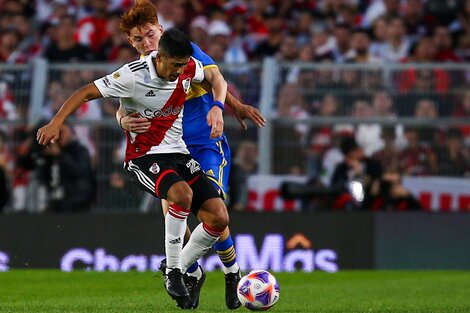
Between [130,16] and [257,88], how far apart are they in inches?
274

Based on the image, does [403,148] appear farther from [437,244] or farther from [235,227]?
[235,227]

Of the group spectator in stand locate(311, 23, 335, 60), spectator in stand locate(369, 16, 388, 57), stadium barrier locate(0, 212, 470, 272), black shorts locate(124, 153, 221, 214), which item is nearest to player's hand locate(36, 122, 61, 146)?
black shorts locate(124, 153, 221, 214)

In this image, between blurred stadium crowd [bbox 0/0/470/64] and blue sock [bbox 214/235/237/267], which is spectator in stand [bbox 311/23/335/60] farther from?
blue sock [bbox 214/235/237/267]

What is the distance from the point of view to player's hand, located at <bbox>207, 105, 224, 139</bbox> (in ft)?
28.2

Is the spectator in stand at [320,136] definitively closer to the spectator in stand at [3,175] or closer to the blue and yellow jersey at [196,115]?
the spectator in stand at [3,175]

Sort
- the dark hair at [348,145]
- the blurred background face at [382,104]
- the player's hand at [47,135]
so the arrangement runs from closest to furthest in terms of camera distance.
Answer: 1. the player's hand at [47,135]
2. the dark hair at [348,145]
3. the blurred background face at [382,104]

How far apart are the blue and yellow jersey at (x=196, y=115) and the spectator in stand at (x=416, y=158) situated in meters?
6.72

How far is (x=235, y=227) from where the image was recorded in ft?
49.7

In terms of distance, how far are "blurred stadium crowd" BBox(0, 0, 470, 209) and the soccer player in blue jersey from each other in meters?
6.08

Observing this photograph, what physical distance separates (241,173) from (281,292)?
454 cm

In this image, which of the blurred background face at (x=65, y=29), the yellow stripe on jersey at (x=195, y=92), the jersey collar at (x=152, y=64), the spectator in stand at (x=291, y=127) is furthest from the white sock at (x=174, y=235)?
the blurred background face at (x=65, y=29)

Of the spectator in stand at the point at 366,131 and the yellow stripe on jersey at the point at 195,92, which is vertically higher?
the yellow stripe on jersey at the point at 195,92

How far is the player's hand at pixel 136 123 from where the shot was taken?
29.7 feet

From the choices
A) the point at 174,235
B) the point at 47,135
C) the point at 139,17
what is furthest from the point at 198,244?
the point at 139,17
